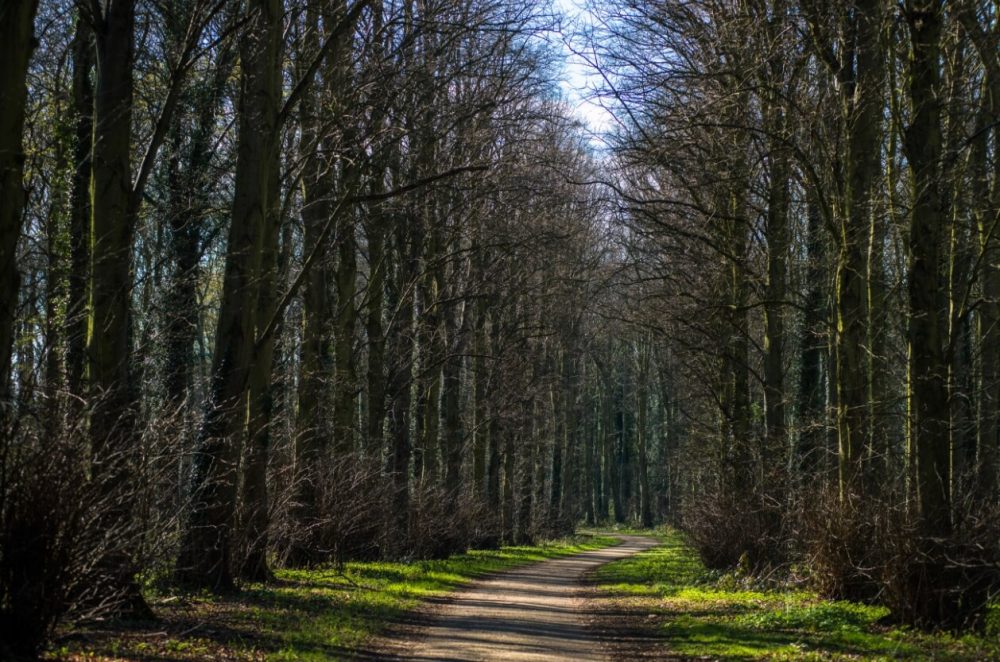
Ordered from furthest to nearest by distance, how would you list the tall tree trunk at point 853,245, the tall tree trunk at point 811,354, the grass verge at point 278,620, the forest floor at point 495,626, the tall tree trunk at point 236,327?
the tall tree trunk at point 811,354, the tall tree trunk at point 853,245, the tall tree trunk at point 236,327, the forest floor at point 495,626, the grass verge at point 278,620

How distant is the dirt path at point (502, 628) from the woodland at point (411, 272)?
259 centimetres

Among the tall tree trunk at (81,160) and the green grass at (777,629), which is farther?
the tall tree trunk at (81,160)

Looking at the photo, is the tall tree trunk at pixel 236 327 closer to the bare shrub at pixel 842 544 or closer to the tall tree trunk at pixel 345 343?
the tall tree trunk at pixel 345 343

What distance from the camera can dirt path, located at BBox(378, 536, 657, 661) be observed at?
10.2 metres

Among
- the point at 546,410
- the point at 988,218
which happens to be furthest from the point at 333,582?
the point at 546,410

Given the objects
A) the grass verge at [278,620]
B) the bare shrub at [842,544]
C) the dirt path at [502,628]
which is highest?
the bare shrub at [842,544]

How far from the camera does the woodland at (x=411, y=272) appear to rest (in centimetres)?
843

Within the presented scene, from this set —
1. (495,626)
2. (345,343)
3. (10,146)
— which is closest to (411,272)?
(345,343)

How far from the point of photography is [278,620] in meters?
10.5

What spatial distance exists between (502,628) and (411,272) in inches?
468

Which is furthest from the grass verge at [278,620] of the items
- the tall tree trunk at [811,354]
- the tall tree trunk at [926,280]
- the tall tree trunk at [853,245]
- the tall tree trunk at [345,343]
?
the tall tree trunk at [811,354]

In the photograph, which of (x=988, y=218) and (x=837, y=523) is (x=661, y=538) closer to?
(x=988, y=218)

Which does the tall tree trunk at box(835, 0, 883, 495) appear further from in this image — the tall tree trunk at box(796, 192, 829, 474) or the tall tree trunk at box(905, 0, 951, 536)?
the tall tree trunk at box(796, 192, 829, 474)

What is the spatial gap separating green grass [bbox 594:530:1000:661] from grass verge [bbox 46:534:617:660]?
3717 millimetres
